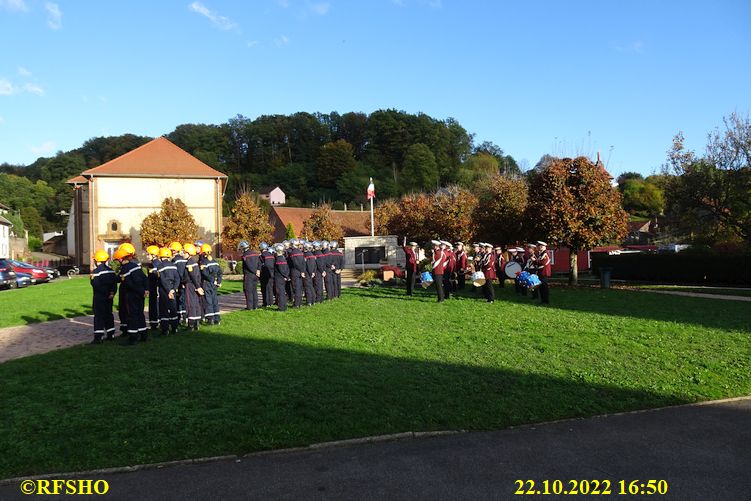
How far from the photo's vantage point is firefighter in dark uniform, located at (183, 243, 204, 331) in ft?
41.0

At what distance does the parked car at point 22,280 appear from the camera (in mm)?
32219

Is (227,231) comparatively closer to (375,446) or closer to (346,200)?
(375,446)

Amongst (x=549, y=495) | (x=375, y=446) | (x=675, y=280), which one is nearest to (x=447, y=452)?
(x=375, y=446)

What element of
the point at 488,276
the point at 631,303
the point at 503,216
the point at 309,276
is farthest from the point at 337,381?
the point at 503,216

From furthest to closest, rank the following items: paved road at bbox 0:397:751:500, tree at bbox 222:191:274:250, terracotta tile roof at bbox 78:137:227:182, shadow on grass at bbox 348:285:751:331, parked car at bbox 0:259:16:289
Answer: terracotta tile roof at bbox 78:137:227:182, tree at bbox 222:191:274:250, parked car at bbox 0:259:16:289, shadow on grass at bbox 348:285:751:331, paved road at bbox 0:397:751:500

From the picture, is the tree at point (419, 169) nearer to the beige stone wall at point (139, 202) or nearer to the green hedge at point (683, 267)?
the beige stone wall at point (139, 202)

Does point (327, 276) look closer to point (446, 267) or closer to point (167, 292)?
point (446, 267)

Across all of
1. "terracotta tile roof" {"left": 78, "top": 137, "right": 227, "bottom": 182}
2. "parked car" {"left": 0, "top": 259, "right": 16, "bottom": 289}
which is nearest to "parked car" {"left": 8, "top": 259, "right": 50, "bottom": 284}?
"parked car" {"left": 0, "top": 259, "right": 16, "bottom": 289}

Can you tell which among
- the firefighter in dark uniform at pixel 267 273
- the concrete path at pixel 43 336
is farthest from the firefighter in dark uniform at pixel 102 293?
the firefighter in dark uniform at pixel 267 273

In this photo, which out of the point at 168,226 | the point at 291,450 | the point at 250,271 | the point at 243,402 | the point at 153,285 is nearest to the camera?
the point at 291,450

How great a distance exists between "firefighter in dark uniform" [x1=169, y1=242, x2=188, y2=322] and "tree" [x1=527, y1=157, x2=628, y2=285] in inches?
565

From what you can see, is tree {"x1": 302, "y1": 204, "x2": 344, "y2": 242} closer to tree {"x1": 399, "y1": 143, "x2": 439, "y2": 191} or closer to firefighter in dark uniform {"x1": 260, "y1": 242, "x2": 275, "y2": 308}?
firefighter in dark uniform {"x1": 260, "y1": 242, "x2": 275, "y2": 308}

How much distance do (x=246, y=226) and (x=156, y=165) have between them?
44.4 feet

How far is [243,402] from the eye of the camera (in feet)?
22.2
